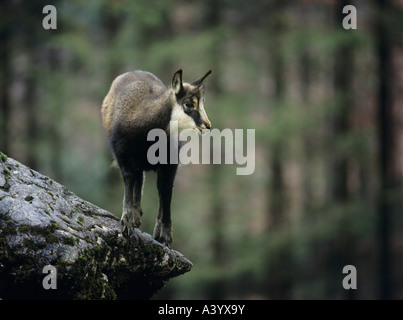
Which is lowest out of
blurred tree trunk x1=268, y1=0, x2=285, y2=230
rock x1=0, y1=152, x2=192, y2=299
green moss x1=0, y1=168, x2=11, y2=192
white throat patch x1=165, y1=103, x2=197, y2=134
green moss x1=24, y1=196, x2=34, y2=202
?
rock x1=0, y1=152, x2=192, y2=299

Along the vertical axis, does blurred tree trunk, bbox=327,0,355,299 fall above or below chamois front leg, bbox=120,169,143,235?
above

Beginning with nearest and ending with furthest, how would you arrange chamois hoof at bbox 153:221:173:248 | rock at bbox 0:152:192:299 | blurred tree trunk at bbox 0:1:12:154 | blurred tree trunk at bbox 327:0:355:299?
rock at bbox 0:152:192:299 → chamois hoof at bbox 153:221:173:248 → blurred tree trunk at bbox 327:0:355:299 → blurred tree trunk at bbox 0:1:12:154

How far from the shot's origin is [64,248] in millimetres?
4223

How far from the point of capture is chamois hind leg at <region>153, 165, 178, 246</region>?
5.47m

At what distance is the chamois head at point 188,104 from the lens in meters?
4.89

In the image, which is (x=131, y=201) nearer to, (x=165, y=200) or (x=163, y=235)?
(x=165, y=200)

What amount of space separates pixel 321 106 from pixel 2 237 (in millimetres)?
11021

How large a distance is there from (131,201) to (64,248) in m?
1.18

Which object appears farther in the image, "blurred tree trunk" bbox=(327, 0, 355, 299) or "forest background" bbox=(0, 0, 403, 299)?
"blurred tree trunk" bbox=(327, 0, 355, 299)

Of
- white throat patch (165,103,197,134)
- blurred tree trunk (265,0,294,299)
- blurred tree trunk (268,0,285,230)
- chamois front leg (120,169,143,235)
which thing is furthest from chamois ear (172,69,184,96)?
blurred tree trunk (265,0,294,299)

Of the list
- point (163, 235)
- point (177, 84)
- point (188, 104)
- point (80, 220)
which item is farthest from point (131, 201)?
point (177, 84)

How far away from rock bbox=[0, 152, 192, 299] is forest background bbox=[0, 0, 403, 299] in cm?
841

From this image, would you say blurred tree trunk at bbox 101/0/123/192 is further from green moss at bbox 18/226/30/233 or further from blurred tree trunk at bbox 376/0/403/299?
green moss at bbox 18/226/30/233
